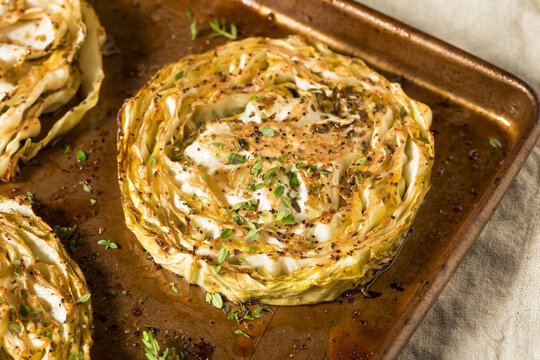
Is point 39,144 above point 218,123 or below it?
below

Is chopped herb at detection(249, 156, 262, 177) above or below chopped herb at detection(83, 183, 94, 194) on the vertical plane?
above

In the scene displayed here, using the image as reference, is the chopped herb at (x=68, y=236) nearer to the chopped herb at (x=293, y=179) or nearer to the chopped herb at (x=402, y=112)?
the chopped herb at (x=293, y=179)

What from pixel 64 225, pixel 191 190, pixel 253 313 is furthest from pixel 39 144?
pixel 253 313

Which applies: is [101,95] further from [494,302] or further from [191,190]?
[494,302]

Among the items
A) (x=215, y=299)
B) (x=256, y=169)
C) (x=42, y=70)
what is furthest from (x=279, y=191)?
(x=42, y=70)

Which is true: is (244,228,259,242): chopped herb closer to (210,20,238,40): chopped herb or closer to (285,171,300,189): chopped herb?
(285,171,300,189): chopped herb

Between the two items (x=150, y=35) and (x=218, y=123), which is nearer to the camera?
(x=218, y=123)

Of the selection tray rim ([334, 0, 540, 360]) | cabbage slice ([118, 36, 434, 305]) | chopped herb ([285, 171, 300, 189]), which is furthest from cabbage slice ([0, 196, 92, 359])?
tray rim ([334, 0, 540, 360])

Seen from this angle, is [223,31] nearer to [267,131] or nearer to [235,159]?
[267,131]
